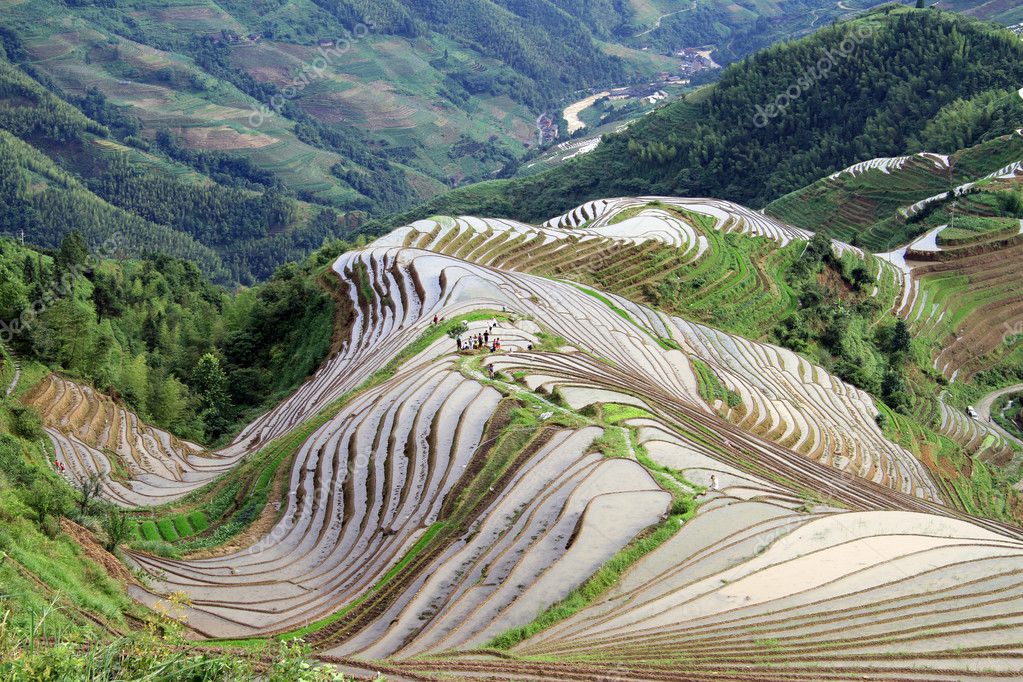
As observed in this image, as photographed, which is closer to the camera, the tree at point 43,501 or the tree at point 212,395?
the tree at point 43,501

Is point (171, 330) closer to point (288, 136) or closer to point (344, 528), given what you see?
point (344, 528)

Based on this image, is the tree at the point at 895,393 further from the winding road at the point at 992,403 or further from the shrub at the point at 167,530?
the shrub at the point at 167,530

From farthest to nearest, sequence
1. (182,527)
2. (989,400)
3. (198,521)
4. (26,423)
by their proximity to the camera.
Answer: (989,400), (26,423), (198,521), (182,527)

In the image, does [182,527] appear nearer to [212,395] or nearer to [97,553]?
→ [97,553]

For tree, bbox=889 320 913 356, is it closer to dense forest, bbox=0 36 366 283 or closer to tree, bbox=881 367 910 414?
tree, bbox=881 367 910 414

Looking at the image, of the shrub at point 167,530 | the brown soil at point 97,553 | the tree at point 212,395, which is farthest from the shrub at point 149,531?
the tree at point 212,395

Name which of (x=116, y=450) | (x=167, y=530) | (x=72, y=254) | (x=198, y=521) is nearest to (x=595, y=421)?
(x=198, y=521)
